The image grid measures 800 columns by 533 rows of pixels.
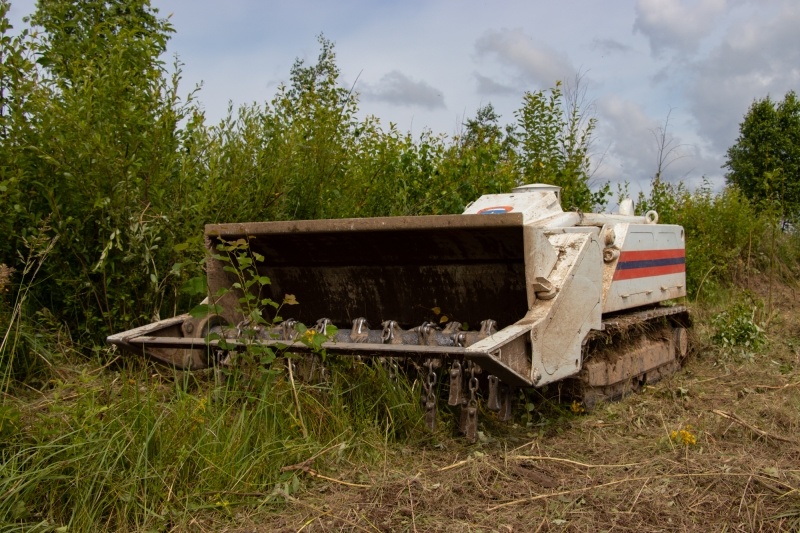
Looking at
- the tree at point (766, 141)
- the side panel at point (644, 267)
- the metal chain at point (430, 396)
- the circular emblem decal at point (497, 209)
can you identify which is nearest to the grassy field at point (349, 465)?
the metal chain at point (430, 396)

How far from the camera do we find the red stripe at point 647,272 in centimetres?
625

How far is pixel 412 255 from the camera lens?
19.1 ft

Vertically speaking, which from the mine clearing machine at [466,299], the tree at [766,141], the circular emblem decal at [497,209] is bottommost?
the mine clearing machine at [466,299]

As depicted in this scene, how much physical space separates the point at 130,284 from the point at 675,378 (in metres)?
4.43

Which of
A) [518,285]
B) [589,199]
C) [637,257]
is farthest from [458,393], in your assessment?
[589,199]

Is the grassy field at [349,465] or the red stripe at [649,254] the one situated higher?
the red stripe at [649,254]

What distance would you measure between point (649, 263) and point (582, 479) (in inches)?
118

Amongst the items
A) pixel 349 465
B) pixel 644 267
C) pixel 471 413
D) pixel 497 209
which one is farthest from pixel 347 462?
pixel 644 267

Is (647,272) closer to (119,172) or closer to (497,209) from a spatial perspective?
(497,209)

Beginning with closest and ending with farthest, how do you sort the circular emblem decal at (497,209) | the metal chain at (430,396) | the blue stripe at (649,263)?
the metal chain at (430,396)
the blue stripe at (649,263)
the circular emblem decal at (497,209)

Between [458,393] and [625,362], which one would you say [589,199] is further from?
[458,393]

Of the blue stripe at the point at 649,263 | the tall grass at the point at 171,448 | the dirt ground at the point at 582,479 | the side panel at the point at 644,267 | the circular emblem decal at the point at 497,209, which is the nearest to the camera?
the tall grass at the point at 171,448

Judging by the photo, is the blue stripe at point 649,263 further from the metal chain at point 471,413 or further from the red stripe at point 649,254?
the metal chain at point 471,413

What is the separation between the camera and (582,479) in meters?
4.27
